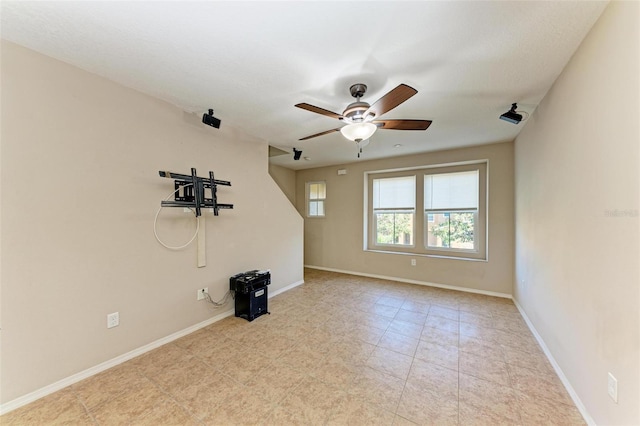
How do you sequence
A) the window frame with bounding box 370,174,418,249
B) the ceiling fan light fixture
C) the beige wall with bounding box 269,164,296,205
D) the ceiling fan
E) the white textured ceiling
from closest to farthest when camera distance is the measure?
the white textured ceiling, the ceiling fan, the ceiling fan light fixture, the window frame with bounding box 370,174,418,249, the beige wall with bounding box 269,164,296,205

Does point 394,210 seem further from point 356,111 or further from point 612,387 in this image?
point 612,387

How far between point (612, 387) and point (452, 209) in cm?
340

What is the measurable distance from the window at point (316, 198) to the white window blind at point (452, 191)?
7.77ft

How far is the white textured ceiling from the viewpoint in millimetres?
1444

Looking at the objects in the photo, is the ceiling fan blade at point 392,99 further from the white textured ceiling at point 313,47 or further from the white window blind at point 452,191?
the white window blind at point 452,191

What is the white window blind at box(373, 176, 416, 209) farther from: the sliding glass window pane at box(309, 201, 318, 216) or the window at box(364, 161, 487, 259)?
the sliding glass window pane at box(309, 201, 318, 216)

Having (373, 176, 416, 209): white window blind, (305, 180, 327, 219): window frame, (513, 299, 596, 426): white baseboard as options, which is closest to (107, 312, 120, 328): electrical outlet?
(513, 299, 596, 426): white baseboard

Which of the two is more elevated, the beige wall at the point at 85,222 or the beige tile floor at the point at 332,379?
the beige wall at the point at 85,222

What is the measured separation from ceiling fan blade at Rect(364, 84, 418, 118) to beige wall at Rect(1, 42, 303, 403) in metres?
2.16

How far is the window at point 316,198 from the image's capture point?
5992mm

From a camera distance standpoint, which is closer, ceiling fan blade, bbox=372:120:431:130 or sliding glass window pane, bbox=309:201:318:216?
ceiling fan blade, bbox=372:120:431:130

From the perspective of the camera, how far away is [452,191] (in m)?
4.50

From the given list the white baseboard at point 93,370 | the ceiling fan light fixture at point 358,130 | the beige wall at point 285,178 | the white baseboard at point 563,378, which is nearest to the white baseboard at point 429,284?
the white baseboard at point 563,378

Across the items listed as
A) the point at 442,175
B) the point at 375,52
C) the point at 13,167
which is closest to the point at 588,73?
the point at 375,52
